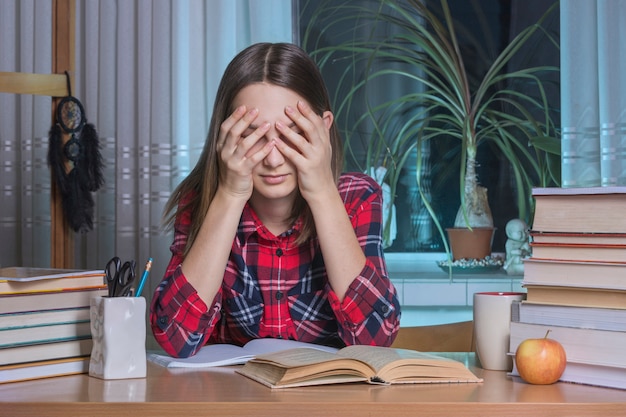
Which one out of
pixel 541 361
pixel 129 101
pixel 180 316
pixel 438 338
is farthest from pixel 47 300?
pixel 129 101

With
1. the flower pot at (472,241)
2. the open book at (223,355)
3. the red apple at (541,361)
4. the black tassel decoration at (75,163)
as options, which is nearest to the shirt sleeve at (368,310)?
the open book at (223,355)

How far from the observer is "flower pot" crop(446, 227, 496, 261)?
2.58 metres

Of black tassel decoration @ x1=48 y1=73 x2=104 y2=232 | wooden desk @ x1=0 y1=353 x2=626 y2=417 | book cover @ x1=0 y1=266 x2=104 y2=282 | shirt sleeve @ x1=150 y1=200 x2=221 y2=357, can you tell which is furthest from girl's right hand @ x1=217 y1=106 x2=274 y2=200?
black tassel decoration @ x1=48 y1=73 x2=104 y2=232

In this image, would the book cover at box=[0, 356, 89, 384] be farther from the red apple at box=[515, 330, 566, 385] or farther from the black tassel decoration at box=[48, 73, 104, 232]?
the black tassel decoration at box=[48, 73, 104, 232]

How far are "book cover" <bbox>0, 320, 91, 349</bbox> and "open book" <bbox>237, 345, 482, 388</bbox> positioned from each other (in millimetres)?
232

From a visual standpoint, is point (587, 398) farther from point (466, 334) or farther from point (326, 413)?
point (466, 334)

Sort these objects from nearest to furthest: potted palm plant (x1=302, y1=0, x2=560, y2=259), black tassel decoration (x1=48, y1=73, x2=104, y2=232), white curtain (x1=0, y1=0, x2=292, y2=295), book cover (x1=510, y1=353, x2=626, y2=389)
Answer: book cover (x1=510, y1=353, x2=626, y2=389)
black tassel decoration (x1=48, y1=73, x2=104, y2=232)
white curtain (x1=0, y1=0, x2=292, y2=295)
potted palm plant (x1=302, y1=0, x2=560, y2=259)

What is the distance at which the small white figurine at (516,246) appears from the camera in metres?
2.54

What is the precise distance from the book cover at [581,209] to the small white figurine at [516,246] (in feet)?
4.96

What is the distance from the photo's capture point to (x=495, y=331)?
42.7 inches

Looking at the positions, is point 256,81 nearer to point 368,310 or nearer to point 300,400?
point 368,310

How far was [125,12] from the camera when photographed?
252 cm

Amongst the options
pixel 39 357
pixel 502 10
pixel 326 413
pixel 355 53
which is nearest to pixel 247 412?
pixel 326 413

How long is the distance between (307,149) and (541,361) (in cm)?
49
